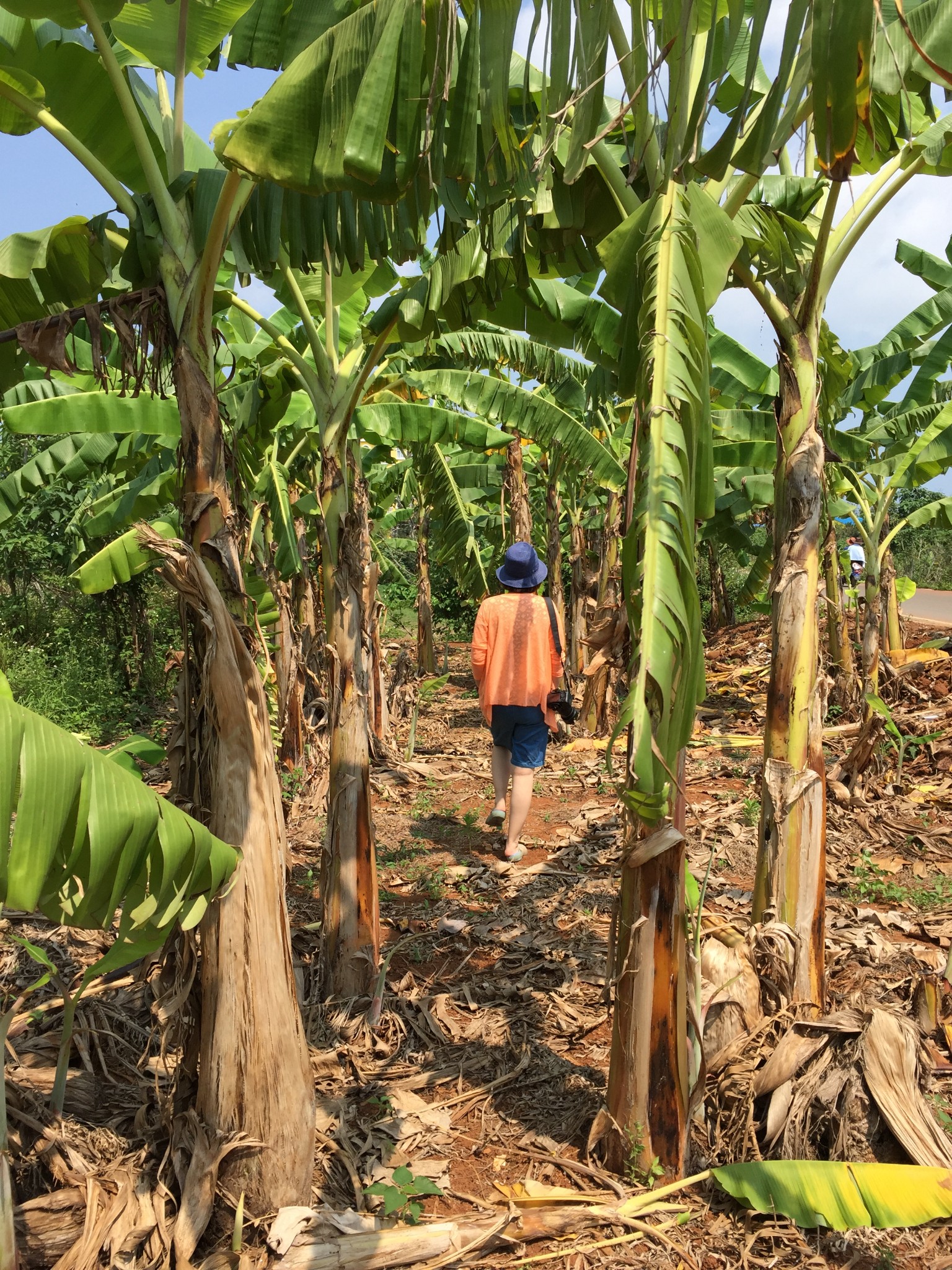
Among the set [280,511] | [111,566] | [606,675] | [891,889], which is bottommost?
[891,889]

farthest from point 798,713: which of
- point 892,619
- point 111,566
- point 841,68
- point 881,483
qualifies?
point 892,619

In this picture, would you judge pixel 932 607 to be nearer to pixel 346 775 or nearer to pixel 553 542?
pixel 553 542

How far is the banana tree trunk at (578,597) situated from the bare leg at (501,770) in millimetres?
4741

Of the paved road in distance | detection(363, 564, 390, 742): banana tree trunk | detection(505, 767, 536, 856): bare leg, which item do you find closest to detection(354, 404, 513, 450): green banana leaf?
detection(363, 564, 390, 742): banana tree trunk

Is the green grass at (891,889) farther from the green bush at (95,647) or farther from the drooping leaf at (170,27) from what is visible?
the green bush at (95,647)

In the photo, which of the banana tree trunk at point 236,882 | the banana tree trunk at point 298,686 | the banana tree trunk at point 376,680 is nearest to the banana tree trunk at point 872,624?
the banana tree trunk at point 376,680

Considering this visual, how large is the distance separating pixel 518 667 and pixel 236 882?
3.10m

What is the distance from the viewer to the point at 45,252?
3385 millimetres

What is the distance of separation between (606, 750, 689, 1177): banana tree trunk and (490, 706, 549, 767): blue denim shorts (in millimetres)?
2865

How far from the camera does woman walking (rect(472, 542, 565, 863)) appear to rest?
5.79 m

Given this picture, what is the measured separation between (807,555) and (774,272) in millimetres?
1185

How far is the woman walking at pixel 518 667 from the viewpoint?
19.0ft

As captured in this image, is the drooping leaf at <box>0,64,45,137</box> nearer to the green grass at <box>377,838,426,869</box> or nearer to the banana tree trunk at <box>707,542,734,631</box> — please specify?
the green grass at <box>377,838,426,869</box>

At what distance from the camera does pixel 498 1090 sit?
3664 mm
